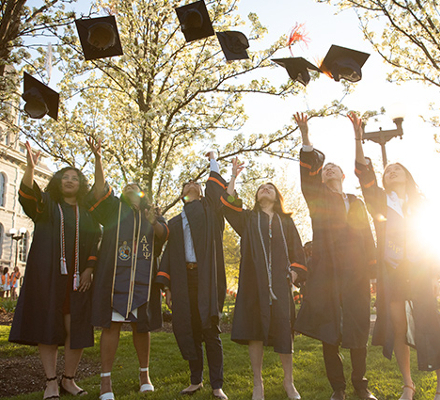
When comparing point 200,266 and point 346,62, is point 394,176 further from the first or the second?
point 200,266

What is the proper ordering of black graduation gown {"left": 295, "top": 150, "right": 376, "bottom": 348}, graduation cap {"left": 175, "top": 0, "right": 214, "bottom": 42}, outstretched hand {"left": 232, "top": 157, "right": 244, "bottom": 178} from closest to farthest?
black graduation gown {"left": 295, "top": 150, "right": 376, "bottom": 348}, outstretched hand {"left": 232, "top": 157, "right": 244, "bottom": 178}, graduation cap {"left": 175, "top": 0, "right": 214, "bottom": 42}

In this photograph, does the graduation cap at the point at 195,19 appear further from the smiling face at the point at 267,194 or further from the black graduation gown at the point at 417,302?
the black graduation gown at the point at 417,302

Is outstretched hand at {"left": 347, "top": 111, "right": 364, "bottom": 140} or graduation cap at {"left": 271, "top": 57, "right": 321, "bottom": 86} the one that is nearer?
outstretched hand at {"left": 347, "top": 111, "right": 364, "bottom": 140}

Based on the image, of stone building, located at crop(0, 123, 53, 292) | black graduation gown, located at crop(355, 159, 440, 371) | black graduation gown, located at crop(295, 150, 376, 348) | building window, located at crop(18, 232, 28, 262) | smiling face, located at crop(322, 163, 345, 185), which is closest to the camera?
black graduation gown, located at crop(355, 159, 440, 371)

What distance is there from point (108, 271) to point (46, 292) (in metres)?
0.61

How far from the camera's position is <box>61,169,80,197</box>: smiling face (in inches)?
183

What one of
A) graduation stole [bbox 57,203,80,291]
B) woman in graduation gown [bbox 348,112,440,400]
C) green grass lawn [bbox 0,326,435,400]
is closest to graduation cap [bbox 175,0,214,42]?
woman in graduation gown [bbox 348,112,440,400]

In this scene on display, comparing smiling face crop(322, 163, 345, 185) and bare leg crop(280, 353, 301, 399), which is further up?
smiling face crop(322, 163, 345, 185)

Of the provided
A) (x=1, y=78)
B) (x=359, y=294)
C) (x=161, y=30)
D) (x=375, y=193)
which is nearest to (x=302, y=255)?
(x=359, y=294)

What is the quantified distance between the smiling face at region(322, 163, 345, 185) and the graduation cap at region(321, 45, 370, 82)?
1584mm

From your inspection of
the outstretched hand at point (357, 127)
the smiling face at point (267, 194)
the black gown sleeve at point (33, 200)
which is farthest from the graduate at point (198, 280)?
the outstretched hand at point (357, 127)

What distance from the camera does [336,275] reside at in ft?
13.3

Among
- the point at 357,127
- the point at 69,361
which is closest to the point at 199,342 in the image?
the point at 69,361

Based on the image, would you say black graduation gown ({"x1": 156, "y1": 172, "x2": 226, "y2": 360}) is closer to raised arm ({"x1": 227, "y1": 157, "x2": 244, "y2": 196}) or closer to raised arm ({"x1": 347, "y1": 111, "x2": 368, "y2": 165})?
raised arm ({"x1": 227, "y1": 157, "x2": 244, "y2": 196})
